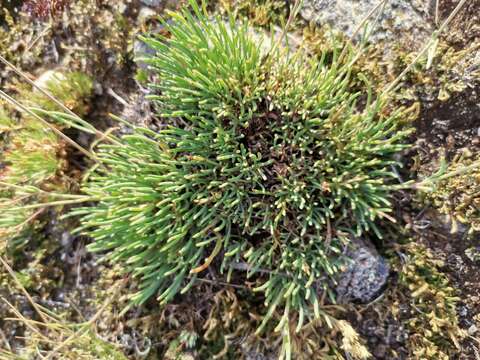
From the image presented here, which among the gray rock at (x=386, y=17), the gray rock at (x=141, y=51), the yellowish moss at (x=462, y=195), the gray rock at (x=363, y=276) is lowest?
the gray rock at (x=363, y=276)

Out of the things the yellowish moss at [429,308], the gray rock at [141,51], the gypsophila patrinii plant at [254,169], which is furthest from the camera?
the gray rock at [141,51]

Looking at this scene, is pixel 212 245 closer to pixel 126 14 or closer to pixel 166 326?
pixel 166 326

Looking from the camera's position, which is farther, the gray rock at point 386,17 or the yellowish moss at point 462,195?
the gray rock at point 386,17

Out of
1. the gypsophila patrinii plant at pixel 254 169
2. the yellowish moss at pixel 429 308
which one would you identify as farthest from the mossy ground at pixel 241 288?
the gypsophila patrinii plant at pixel 254 169

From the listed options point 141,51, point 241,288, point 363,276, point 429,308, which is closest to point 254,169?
point 241,288

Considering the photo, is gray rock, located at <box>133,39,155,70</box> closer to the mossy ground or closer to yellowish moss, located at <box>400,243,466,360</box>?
the mossy ground

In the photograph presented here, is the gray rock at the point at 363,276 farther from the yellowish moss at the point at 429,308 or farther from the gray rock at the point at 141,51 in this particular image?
the gray rock at the point at 141,51

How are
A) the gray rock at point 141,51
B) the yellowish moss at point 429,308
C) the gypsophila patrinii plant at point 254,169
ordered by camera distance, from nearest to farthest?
1. the gypsophila patrinii plant at point 254,169
2. the yellowish moss at point 429,308
3. the gray rock at point 141,51
